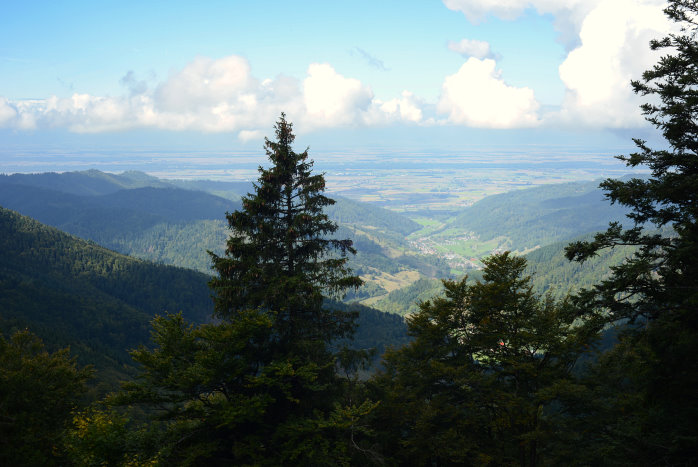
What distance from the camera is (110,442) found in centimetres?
1533

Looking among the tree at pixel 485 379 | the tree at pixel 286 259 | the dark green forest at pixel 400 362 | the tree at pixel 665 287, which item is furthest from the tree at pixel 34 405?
the tree at pixel 665 287

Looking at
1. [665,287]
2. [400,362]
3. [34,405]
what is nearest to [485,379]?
[400,362]

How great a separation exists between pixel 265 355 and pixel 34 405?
56.7ft

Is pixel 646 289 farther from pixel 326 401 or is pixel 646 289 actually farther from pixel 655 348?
pixel 326 401

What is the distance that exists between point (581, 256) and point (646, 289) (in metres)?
1.96

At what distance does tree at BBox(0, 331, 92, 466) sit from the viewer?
760 inches

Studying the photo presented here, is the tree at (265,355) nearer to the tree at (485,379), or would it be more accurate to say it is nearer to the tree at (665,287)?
the tree at (485,379)

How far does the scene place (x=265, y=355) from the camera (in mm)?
18078

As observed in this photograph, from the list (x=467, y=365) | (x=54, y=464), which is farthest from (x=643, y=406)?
(x=54, y=464)

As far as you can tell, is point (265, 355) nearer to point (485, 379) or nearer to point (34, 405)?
point (485, 379)

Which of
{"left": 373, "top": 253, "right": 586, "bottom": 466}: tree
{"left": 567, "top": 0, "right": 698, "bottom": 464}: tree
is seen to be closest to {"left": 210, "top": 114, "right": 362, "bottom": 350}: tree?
{"left": 373, "top": 253, "right": 586, "bottom": 466}: tree

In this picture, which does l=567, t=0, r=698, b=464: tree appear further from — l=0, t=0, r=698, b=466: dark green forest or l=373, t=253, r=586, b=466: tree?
l=373, t=253, r=586, b=466: tree

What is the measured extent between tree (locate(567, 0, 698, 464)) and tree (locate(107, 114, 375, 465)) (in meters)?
9.72

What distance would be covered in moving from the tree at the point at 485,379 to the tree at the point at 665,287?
7.10 meters
